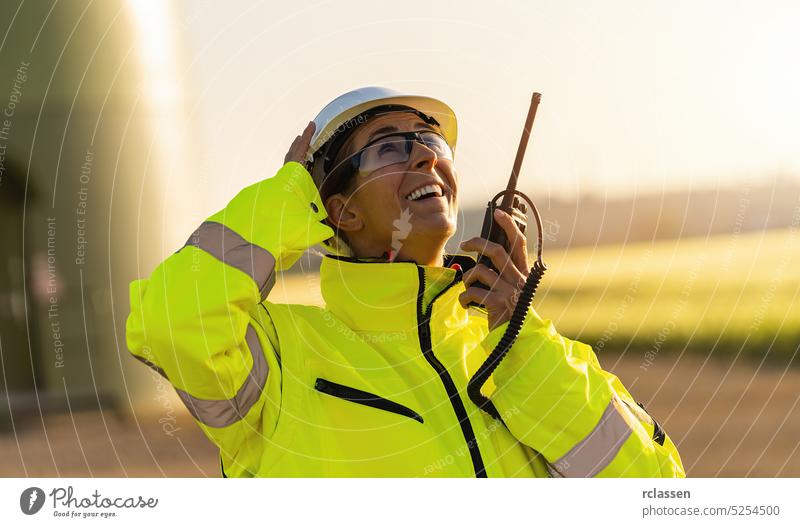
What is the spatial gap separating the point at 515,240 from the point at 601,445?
2.86ft

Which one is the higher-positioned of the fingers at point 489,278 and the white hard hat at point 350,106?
the white hard hat at point 350,106

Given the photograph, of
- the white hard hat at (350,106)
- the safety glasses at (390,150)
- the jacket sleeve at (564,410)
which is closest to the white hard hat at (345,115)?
the white hard hat at (350,106)

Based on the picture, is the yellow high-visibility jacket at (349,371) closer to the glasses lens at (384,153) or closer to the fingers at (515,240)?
the fingers at (515,240)

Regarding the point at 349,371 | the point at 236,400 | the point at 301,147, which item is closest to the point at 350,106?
the point at 301,147

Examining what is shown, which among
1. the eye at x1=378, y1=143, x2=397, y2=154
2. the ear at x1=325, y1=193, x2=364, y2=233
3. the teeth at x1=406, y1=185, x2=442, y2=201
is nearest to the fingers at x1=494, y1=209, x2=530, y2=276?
the teeth at x1=406, y1=185, x2=442, y2=201

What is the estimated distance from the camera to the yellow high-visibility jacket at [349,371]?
339 centimetres

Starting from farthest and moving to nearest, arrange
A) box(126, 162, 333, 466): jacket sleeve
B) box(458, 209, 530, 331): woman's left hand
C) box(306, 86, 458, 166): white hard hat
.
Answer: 1. box(306, 86, 458, 166): white hard hat
2. box(458, 209, 530, 331): woman's left hand
3. box(126, 162, 333, 466): jacket sleeve

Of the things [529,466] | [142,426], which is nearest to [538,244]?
[529,466]

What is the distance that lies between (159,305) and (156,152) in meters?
7.93

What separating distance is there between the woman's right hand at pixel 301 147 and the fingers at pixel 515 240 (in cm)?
80

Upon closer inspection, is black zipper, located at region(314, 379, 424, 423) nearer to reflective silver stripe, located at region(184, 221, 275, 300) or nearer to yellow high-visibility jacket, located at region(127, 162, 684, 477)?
yellow high-visibility jacket, located at region(127, 162, 684, 477)

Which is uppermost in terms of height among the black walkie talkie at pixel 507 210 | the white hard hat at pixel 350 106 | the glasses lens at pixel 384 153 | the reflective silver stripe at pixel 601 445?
the white hard hat at pixel 350 106

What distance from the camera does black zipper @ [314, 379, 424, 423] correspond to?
3.71 meters
